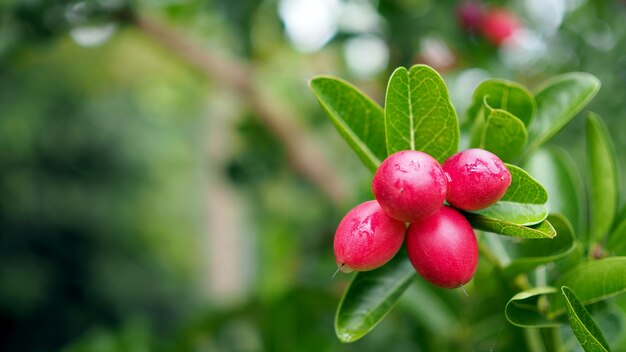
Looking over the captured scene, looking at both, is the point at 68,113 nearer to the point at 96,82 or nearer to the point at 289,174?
the point at 96,82

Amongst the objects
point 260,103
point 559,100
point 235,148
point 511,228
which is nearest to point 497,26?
point 260,103

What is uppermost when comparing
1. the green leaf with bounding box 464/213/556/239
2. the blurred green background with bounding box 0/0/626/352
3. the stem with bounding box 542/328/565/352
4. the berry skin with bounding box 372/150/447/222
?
the berry skin with bounding box 372/150/447/222

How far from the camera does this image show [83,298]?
7270 mm

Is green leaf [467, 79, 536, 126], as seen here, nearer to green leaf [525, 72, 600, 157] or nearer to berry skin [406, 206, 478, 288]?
green leaf [525, 72, 600, 157]

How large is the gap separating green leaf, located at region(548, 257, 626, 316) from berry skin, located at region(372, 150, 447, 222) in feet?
0.63

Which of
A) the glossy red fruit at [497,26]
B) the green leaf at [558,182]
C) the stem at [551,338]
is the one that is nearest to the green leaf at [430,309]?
the green leaf at [558,182]

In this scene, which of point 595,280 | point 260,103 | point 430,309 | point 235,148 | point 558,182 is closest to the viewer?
point 595,280

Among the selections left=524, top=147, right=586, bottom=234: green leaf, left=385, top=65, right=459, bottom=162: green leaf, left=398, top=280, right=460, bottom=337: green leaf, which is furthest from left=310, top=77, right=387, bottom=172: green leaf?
left=398, top=280, right=460, bottom=337: green leaf

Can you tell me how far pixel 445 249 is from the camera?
1.57 ft

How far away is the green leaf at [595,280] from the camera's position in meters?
0.55

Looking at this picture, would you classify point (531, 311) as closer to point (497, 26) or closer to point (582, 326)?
point (582, 326)

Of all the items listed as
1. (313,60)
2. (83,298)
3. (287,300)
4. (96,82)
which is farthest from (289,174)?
(83,298)

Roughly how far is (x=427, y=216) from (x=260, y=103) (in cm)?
184

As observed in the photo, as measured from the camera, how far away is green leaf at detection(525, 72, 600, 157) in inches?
25.6
